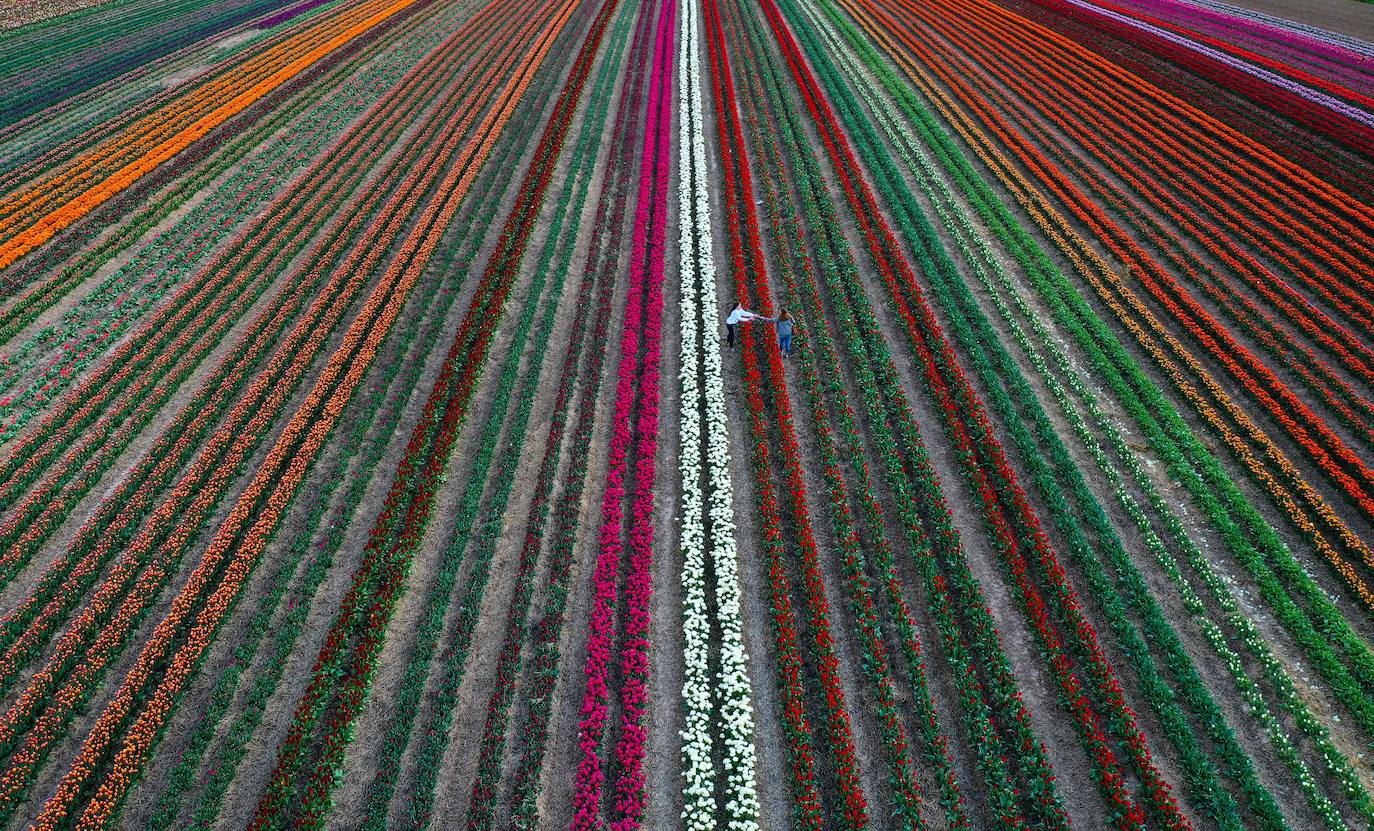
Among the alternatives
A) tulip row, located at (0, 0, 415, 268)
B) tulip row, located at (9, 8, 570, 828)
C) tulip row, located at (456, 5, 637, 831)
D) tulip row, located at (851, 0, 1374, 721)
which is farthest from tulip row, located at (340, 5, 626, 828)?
tulip row, located at (0, 0, 415, 268)

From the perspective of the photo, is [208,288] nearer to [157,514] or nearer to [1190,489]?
[157,514]

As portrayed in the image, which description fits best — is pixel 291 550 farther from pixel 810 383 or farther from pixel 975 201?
pixel 975 201

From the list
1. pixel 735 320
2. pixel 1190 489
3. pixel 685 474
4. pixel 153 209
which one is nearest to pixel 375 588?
pixel 685 474

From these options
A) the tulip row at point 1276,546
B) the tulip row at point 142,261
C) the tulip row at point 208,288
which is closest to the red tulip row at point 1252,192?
the tulip row at point 1276,546

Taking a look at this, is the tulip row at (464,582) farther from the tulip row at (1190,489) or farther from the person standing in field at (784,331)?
the tulip row at (1190,489)

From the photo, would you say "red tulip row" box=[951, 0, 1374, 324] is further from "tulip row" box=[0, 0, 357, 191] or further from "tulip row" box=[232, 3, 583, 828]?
"tulip row" box=[0, 0, 357, 191]

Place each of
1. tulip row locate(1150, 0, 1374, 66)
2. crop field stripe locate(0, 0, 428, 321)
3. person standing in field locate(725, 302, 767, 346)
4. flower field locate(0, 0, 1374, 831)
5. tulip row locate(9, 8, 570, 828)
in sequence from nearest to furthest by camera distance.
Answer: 1. tulip row locate(9, 8, 570, 828)
2. flower field locate(0, 0, 1374, 831)
3. person standing in field locate(725, 302, 767, 346)
4. crop field stripe locate(0, 0, 428, 321)
5. tulip row locate(1150, 0, 1374, 66)
